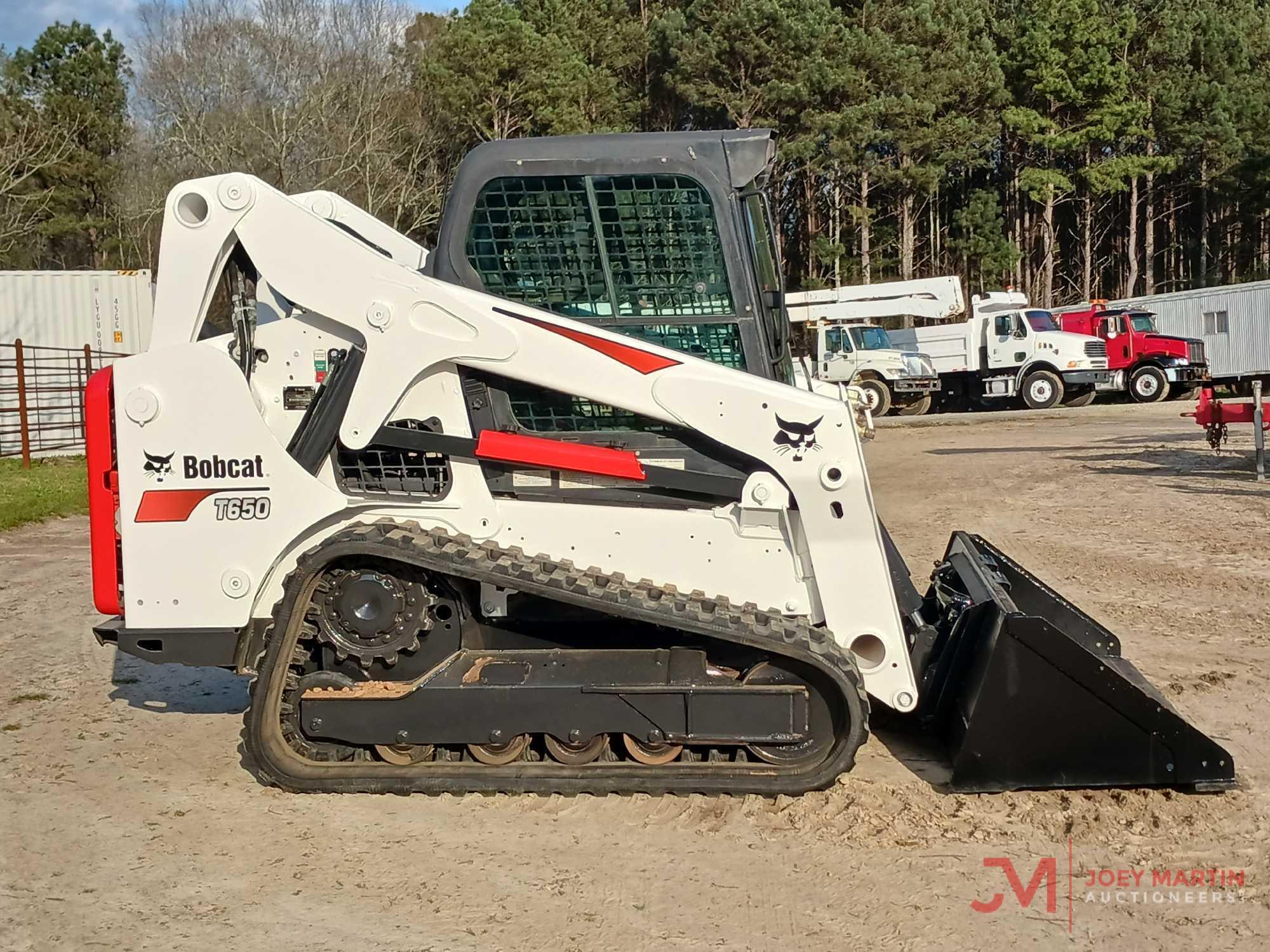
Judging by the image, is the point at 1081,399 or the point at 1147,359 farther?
the point at 1081,399

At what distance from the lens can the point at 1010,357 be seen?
29312mm


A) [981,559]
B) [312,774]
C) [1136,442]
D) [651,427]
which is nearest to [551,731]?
[312,774]

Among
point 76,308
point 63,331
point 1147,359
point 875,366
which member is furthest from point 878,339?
point 63,331

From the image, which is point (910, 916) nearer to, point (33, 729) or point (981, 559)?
point (981, 559)

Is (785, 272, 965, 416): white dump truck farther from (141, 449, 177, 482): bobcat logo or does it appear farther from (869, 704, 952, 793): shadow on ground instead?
(141, 449, 177, 482): bobcat logo

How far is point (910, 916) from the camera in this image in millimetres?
3590

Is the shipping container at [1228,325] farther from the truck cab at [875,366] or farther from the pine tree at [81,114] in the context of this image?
the pine tree at [81,114]

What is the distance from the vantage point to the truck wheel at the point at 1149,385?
1128 inches

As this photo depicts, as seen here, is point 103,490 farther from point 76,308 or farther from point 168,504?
point 76,308

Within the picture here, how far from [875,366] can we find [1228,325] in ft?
38.1

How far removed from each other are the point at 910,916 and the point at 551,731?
1505mm

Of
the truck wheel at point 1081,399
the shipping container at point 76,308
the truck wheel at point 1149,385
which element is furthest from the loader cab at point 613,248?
the truck wheel at point 1149,385
